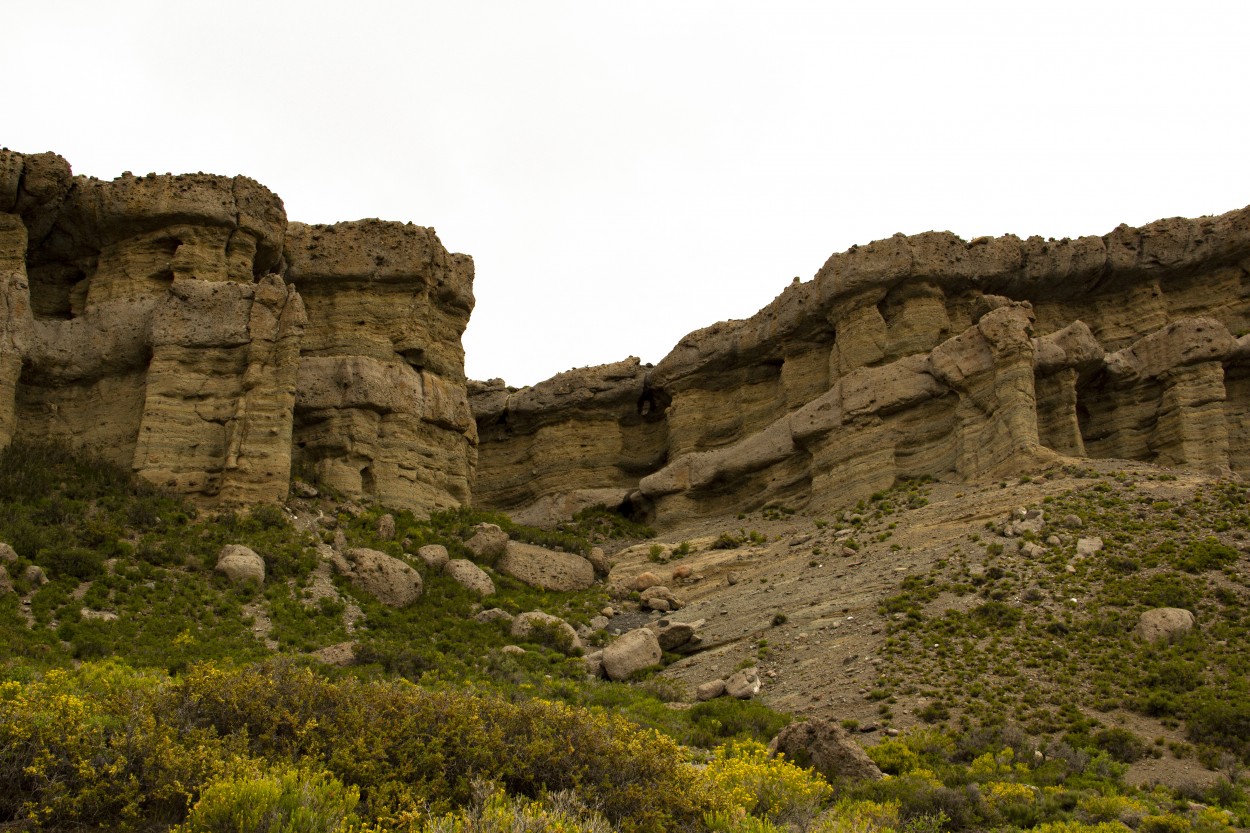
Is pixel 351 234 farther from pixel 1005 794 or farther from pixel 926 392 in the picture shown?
pixel 1005 794

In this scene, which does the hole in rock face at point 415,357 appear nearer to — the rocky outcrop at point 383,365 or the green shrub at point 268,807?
→ the rocky outcrop at point 383,365

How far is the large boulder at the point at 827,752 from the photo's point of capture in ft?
59.4

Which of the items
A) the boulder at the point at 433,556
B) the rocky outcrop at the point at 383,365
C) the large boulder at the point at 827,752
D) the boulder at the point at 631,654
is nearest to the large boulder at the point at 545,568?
the boulder at the point at 433,556

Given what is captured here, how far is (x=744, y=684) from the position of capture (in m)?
26.1

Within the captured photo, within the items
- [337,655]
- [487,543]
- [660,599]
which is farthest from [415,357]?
[337,655]

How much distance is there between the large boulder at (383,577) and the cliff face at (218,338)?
11.4ft

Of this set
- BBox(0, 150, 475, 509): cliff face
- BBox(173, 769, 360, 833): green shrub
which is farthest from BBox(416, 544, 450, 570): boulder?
BBox(173, 769, 360, 833): green shrub

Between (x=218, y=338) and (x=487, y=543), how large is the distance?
38.2ft

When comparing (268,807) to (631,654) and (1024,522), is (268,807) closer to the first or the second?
(631,654)

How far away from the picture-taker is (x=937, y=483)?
38.7m

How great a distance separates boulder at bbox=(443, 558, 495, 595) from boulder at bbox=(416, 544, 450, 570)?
0.72 ft

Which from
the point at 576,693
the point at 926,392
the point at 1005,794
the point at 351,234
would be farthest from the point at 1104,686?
the point at 351,234

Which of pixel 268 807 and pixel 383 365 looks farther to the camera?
pixel 383 365

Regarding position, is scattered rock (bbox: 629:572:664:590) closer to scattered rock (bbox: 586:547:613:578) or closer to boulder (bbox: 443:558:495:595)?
scattered rock (bbox: 586:547:613:578)
